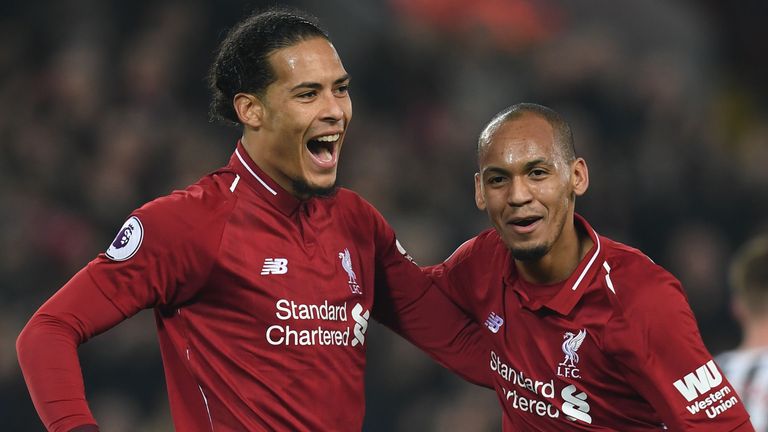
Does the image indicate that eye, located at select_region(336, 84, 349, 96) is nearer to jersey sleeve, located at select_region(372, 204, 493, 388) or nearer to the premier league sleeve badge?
jersey sleeve, located at select_region(372, 204, 493, 388)

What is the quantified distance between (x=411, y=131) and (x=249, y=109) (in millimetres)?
4583

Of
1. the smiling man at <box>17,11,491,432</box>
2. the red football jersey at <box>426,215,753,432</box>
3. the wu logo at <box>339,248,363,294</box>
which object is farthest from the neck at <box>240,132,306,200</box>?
the red football jersey at <box>426,215,753,432</box>

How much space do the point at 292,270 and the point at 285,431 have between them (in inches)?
17.1

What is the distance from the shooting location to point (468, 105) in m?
8.03

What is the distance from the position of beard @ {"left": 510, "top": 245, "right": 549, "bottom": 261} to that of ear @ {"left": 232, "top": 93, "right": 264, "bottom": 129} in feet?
2.65

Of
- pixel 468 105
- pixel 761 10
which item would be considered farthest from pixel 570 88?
pixel 761 10

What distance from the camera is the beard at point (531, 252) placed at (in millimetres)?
3248

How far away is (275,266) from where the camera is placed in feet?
10.4

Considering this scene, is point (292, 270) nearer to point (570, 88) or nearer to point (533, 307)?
point (533, 307)

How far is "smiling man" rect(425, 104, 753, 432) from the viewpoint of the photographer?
303 centimetres

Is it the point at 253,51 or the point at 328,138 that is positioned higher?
the point at 253,51

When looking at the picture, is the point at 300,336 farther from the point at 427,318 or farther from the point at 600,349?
the point at 600,349

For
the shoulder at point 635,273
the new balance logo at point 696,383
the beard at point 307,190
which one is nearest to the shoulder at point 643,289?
the shoulder at point 635,273

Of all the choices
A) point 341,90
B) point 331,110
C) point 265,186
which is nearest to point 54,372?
point 265,186
